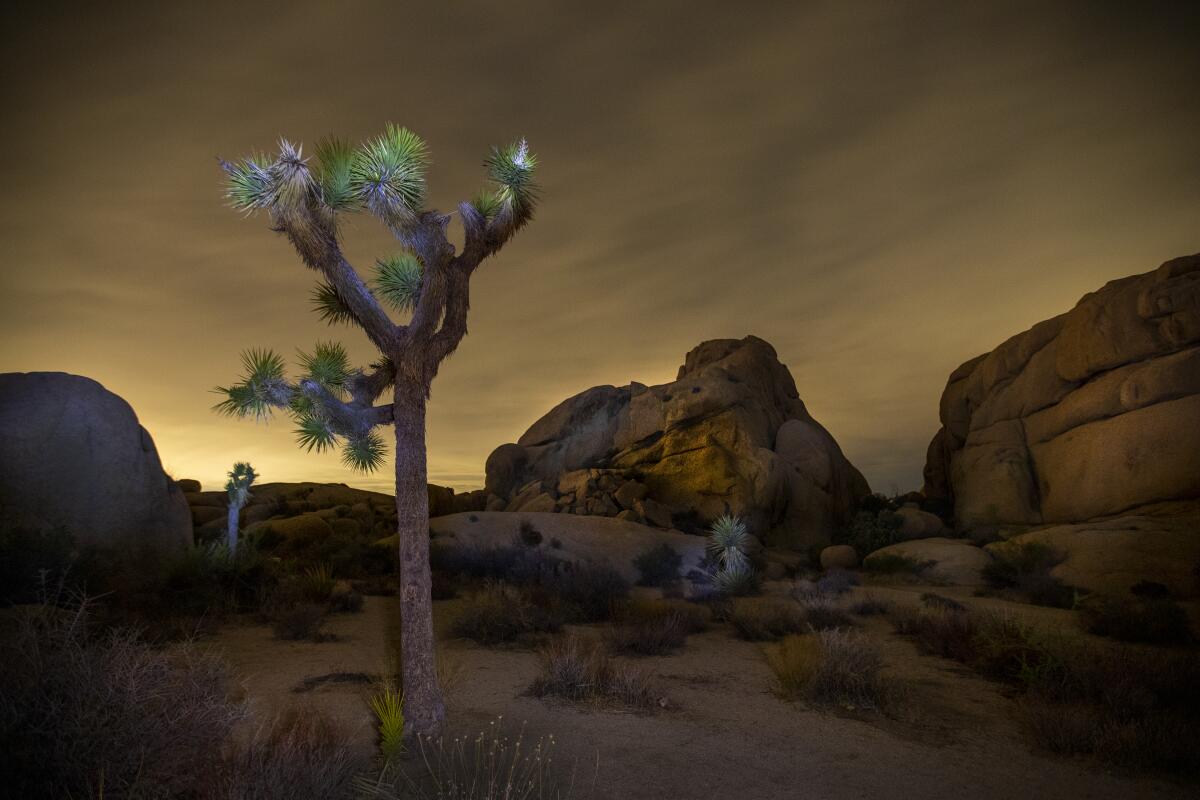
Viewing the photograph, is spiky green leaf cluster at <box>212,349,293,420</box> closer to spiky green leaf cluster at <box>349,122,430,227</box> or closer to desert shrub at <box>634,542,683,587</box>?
spiky green leaf cluster at <box>349,122,430,227</box>

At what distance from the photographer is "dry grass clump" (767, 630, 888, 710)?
816 centimetres

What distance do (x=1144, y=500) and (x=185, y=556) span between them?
2877cm

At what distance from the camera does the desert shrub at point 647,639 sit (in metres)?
11.4

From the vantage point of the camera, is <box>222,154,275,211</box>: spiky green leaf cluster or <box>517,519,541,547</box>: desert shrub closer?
<box>222,154,275,211</box>: spiky green leaf cluster

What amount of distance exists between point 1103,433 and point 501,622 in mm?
24099

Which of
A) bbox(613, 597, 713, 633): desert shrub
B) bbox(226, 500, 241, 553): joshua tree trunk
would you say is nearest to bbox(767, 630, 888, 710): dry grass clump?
bbox(613, 597, 713, 633): desert shrub

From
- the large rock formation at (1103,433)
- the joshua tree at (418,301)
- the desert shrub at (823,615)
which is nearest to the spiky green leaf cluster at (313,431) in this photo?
the joshua tree at (418,301)

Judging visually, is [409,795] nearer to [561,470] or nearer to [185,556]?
[185,556]

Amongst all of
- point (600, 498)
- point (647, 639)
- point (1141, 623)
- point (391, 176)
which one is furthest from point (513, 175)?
point (600, 498)

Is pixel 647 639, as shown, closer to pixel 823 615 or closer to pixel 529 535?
pixel 823 615

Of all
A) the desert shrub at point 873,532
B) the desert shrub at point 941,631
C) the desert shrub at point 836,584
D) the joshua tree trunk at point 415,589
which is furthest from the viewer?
the desert shrub at point 873,532

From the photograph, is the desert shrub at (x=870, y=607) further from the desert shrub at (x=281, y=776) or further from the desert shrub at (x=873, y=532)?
the desert shrub at (x=281, y=776)

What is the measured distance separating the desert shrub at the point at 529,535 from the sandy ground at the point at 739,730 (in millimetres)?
11708

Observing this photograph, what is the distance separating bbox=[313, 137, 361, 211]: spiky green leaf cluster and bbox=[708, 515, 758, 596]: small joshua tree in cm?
1522
